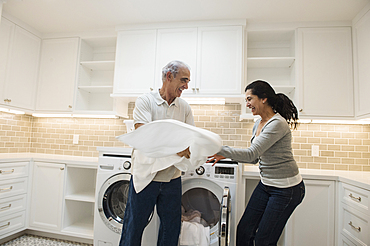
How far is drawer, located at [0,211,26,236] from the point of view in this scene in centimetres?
238

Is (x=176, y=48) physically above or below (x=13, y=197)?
above

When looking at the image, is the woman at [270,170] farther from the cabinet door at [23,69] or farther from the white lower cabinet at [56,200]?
the cabinet door at [23,69]

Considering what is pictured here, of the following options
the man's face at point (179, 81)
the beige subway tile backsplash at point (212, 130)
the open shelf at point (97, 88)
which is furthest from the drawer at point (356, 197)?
the open shelf at point (97, 88)

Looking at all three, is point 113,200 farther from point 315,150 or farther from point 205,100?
point 315,150

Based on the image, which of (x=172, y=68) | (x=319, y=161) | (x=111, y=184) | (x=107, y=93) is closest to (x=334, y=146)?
(x=319, y=161)

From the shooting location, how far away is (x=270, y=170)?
1561 mm

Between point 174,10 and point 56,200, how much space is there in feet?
7.81

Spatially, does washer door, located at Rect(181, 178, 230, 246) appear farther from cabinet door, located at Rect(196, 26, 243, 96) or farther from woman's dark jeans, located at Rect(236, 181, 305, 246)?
cabinet door, located at Rect(196, 26, 243, 96)

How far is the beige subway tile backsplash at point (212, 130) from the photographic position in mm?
2639

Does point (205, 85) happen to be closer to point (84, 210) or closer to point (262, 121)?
point (262, 121)

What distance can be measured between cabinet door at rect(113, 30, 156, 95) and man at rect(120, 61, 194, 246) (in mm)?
1045

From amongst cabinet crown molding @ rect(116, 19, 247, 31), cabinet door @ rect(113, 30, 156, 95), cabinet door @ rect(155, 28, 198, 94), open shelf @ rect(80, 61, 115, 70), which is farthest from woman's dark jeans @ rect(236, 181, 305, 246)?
open shelf @ rect(80, 61, 115, 70)

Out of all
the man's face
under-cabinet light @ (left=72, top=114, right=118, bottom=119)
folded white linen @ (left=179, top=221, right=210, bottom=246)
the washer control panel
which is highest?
the man's face


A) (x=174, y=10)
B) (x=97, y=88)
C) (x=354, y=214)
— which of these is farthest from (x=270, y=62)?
(x=97, y=88)
